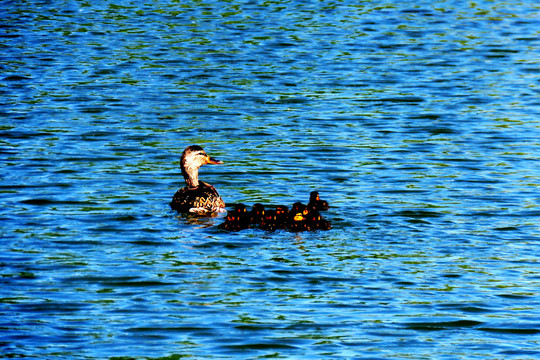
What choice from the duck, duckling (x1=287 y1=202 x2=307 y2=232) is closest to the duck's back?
the duck

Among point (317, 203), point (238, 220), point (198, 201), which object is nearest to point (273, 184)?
point (198, 201)

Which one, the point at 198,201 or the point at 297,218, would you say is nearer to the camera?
the point at 297,218

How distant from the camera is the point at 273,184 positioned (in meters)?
14.3

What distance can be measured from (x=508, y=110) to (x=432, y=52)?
603 centimetres

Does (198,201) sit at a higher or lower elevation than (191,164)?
lower

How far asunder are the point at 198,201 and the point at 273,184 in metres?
1.82

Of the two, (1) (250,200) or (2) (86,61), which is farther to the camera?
(2) (86,61)

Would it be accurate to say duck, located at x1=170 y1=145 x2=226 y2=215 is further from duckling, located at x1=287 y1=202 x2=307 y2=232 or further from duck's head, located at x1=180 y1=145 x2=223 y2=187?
duckling, located at x1=287 y1=202 x2=307 y2=232

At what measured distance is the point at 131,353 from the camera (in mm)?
8586

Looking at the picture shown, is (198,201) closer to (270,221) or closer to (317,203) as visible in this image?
(270,221)

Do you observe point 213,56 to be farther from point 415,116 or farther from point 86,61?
point 415,116

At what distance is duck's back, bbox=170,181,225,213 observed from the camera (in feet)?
41.6

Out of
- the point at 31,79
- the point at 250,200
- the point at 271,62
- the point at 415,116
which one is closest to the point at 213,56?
the point at 271,62

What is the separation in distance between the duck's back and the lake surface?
17 centimetres
